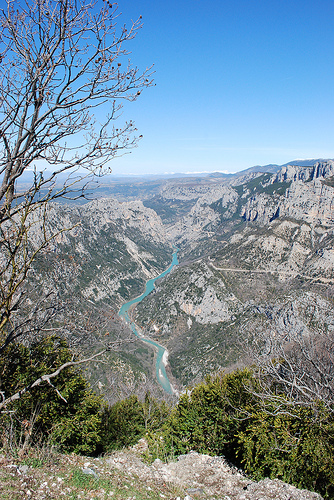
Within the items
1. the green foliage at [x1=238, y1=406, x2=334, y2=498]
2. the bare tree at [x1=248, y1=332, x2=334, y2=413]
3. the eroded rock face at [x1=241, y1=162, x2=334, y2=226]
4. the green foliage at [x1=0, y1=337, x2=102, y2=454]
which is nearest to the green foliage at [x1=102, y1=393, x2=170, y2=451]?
the green foliage at [x1=0, y1=337, x2=102, y2=454]

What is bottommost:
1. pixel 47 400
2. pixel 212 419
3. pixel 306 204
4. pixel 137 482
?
pixel 212 419

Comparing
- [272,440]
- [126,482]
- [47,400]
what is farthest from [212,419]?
[47,400]

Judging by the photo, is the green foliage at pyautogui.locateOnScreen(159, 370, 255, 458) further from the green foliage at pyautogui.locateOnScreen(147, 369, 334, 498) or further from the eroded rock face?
the eroded rock face

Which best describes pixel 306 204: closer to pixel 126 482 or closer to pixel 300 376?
pixel 300 376

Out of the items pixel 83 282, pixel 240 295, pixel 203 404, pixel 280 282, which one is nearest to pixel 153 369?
pixel 240 295

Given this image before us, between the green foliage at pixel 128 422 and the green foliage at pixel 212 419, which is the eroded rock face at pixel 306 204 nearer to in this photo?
the green foliage at pixel 128 422

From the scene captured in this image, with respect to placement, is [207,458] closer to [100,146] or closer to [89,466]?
[89,466]
